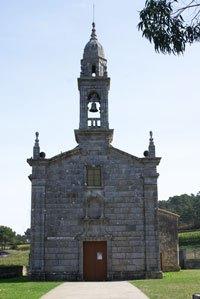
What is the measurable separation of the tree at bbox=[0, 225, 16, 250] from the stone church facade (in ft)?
196

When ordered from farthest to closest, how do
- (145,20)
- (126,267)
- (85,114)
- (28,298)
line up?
(85,114)
(126,267)
(28,298)
(145,20)

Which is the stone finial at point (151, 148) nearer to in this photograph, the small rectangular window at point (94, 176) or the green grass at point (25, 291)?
the small rectangular window at point (94, 176)

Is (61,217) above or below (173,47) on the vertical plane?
below

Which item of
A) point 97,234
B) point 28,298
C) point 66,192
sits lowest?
point 28,298

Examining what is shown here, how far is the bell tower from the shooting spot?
99.5 feet

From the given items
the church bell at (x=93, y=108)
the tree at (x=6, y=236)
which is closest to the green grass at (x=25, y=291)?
the church bell at (x=93, y=108)

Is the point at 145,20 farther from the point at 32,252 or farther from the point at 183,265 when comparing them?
the point at 183,265

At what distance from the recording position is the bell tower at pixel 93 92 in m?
30.3

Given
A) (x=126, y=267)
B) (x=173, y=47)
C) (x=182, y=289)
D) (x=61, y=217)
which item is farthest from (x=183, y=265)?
(x=173, y=47)

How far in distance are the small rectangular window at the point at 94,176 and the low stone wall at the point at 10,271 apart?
7.21 metres

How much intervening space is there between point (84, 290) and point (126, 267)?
7023mm

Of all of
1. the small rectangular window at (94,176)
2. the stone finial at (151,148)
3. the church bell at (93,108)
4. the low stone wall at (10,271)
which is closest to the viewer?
the small rectangular window at (94,176)

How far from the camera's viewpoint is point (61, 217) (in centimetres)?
2928

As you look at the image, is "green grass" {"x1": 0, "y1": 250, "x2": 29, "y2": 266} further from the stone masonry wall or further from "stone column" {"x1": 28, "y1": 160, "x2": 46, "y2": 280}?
the stone masonry wall
